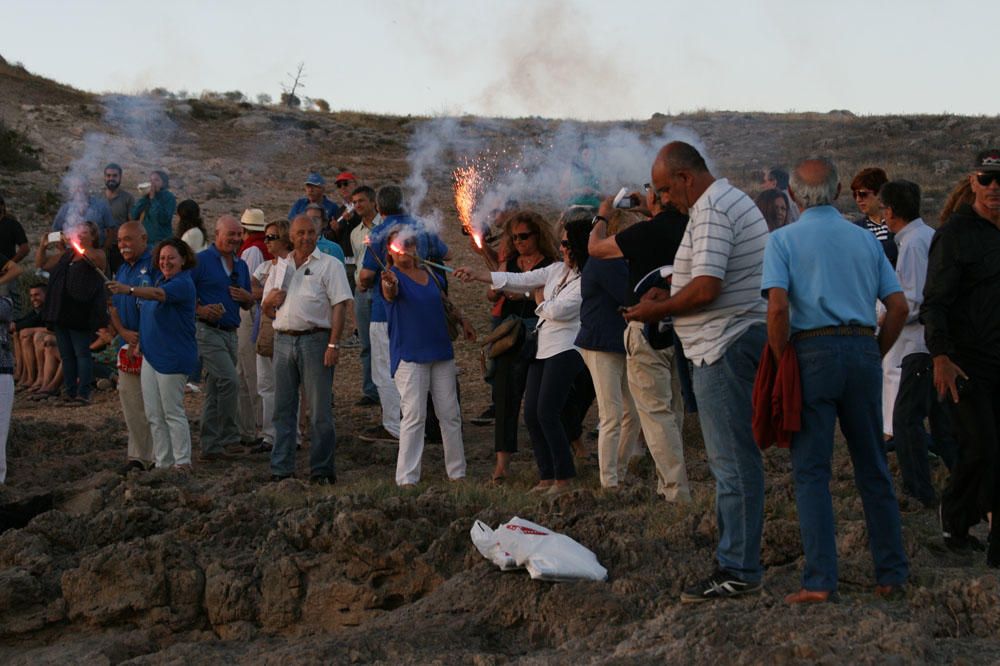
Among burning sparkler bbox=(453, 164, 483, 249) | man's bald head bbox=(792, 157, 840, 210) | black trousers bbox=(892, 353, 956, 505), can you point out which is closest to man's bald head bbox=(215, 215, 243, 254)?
burning sparkler bbox=(453, 164, 483, 249)

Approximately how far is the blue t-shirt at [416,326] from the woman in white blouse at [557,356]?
0.50 meters

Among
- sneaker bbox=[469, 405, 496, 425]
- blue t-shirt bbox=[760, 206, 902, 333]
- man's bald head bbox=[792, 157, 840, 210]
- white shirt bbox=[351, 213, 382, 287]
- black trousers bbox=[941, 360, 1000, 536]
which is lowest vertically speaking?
sneaker bbox=[469, 405, 496, 425]

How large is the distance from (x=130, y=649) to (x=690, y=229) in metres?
3.57

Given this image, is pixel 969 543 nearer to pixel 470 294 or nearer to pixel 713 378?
pixel 713 378

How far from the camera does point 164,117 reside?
28.0 m

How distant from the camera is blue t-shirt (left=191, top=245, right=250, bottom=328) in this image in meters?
11.2

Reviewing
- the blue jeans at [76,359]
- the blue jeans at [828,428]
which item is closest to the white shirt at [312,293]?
the blue jeans at [828,428]

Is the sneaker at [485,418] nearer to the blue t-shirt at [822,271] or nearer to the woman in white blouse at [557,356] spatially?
the woman in white blouse at [557,356]

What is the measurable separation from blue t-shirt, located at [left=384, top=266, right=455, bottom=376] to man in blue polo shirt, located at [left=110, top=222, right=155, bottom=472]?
221 cm

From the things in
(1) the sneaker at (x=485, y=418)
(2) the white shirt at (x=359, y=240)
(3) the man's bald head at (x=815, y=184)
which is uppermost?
(2) the white shirt at (x=359, y=240)

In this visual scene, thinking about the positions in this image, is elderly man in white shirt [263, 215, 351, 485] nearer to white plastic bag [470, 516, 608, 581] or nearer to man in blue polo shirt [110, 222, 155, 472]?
man in blue polo shirt [110, 222, 155, 472]

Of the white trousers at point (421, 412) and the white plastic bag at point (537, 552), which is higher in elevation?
the white trousers at point (421, 412)

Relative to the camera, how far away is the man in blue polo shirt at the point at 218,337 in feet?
36.6

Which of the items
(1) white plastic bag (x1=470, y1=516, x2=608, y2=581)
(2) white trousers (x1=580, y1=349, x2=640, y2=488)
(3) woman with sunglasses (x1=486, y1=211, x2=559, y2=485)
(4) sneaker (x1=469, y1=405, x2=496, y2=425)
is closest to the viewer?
(1) white plastic bag (x1=470, y1=516, x2=608, y2=581)
